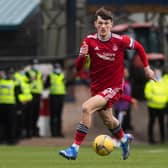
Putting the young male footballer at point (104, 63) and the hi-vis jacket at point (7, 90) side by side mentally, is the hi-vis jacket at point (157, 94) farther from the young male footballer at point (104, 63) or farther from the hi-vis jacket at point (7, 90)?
the young male footballer at point (104, 63)

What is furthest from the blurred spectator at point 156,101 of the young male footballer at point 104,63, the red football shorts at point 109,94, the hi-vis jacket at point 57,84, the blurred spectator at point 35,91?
the red football shorts at point 109,94

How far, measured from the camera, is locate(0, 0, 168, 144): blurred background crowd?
970 inches

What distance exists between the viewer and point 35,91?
83.5ft

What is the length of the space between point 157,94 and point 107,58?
10995mm

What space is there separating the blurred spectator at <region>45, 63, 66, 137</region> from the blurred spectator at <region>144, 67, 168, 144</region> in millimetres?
2452

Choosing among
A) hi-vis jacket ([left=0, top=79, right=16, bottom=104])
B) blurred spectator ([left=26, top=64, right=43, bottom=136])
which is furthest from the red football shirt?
blurred spectator ([left=26, top=64, right=43, bottom=136])

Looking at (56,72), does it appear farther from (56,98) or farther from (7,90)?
(7,90)

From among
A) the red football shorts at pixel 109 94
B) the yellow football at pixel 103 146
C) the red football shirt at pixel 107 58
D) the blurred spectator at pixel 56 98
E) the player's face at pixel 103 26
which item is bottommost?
the blurred spectator at pixel 56 98

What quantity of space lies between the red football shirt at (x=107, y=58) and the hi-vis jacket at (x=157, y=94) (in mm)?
10722

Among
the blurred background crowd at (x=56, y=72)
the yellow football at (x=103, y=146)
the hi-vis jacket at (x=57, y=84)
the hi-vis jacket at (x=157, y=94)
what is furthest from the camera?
the hi-vis jacket at (x=57, y=84)

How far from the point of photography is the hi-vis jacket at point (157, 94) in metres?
25.1

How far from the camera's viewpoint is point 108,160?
15.4m

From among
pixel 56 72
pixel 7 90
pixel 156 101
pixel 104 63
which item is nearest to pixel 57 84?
pixel 56 72

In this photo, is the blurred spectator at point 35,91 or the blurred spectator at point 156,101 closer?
the blurred spectator at point 156,101
